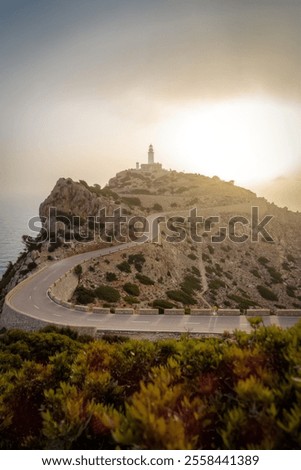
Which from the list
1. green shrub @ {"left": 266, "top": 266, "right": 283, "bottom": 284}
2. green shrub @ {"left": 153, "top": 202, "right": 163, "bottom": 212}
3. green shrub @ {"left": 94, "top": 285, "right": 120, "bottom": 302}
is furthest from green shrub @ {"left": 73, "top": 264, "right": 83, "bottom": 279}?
green shrub @ {"left": 153, "top": 202, "right": 163, "bottom": 212}

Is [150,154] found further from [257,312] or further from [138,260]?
[257,312]

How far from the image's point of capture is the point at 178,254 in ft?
149

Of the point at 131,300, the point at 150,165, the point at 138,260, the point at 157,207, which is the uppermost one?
the point at 150,165

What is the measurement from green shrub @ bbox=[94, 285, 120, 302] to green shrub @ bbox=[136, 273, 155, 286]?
164 inches

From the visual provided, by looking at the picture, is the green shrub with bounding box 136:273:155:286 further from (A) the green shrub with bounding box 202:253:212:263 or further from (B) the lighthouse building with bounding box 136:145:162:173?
(B) the lighthouse building with bounding box 136:145:162:173

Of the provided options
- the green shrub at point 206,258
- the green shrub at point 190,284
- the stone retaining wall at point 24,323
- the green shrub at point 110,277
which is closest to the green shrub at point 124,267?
the green shrub at point 110,277

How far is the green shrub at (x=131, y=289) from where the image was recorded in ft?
95.6

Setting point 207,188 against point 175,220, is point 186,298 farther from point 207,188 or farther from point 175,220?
point 207,188

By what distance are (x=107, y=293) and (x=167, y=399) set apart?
937 inches

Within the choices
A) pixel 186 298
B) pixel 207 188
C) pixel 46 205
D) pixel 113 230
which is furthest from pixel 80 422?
pixel 207 188

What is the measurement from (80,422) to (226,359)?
252 cm

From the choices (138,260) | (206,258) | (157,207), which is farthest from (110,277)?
(157,207)

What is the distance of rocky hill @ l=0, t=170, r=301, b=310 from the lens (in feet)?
105

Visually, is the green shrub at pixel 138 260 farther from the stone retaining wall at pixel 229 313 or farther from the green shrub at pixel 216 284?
the stone retaining wall at pixel 229 313
